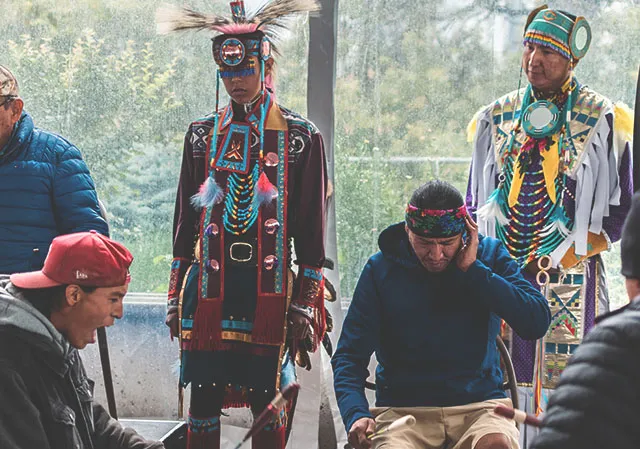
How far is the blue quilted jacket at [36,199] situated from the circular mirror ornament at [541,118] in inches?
65.0

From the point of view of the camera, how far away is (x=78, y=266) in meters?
2.27

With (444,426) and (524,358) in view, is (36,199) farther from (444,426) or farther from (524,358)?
(524,358)

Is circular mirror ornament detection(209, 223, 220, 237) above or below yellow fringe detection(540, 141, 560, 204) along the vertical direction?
below

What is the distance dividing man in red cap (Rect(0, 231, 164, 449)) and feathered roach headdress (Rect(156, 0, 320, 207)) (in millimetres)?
884

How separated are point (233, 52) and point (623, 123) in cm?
150

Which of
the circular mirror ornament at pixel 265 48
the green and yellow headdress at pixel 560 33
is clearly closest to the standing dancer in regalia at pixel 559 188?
the green and yellow headdress at pixel 560 33

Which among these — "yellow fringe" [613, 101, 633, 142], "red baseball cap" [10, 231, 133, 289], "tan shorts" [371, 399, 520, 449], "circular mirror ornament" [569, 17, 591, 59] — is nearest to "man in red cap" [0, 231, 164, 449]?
"red baseball cap" [10, 231, 133, 289]

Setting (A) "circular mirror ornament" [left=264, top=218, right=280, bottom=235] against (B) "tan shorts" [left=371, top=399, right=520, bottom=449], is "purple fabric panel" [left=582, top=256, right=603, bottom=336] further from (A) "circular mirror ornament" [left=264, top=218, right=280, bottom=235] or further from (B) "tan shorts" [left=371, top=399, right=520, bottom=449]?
(A) "circular mirror ornament" [left=264, top=218, right=280, bottom=235]

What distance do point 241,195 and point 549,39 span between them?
1.27 m

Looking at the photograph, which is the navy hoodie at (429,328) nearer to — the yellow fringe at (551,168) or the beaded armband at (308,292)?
the beaded armband at (308,292)

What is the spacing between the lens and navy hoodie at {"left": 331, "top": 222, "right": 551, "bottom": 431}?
2.74 meters

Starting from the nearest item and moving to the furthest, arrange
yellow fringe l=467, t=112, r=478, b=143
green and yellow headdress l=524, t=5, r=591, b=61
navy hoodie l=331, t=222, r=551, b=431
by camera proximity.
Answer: navy hoodie l=331, t=222, r=551, b=431
green and yellow headdress l=524, t=5, r=591, b=61
yellow fringe l=467, t=112, r=478, b=143

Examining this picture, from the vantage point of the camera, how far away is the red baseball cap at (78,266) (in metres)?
2.25

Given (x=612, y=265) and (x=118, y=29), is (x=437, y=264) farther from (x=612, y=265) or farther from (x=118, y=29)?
(x=118, y=29)
